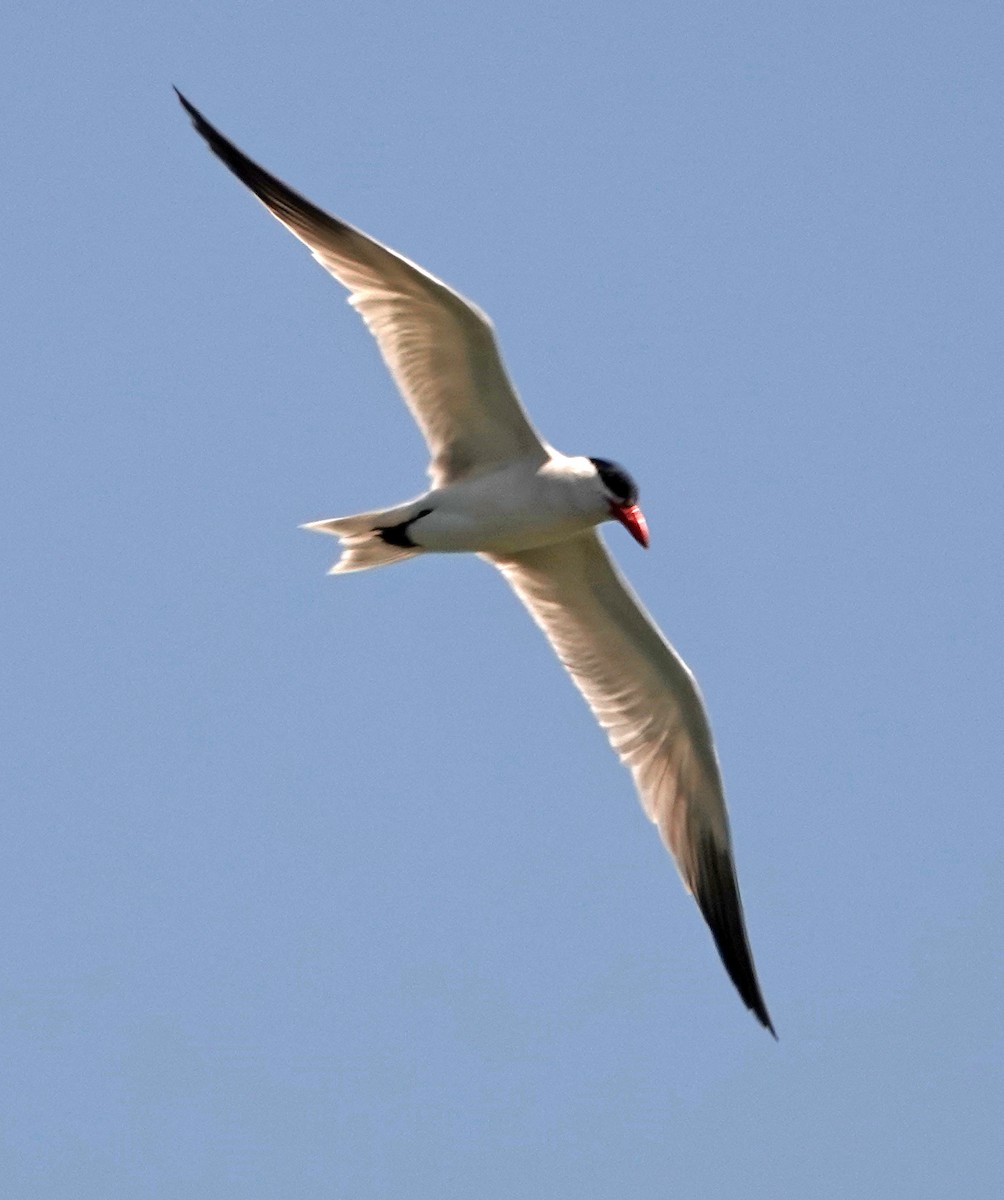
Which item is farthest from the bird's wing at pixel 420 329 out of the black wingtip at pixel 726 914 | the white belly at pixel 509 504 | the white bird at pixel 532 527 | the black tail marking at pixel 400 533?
the black wingtip at pixel 726 914

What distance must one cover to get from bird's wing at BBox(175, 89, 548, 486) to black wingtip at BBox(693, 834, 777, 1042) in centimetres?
264

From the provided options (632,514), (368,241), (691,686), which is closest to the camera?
(368,241)

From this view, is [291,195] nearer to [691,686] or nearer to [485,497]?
[485,497]

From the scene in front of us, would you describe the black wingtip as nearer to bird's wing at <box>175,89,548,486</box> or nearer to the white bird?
the white bird

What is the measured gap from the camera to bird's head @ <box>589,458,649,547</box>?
11.2 m

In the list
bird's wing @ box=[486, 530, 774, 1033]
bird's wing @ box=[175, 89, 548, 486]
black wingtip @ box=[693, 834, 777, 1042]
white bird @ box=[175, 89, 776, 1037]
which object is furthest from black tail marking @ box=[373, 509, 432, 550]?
black wingtip @ box=[693, 834, 777, 1042]

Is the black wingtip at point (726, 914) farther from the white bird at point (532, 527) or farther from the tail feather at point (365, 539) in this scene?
the tail feather at point (365, 539)

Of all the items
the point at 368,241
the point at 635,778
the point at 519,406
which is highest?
the point at 368,241

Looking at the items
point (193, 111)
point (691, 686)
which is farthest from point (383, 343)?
point (691, 686)

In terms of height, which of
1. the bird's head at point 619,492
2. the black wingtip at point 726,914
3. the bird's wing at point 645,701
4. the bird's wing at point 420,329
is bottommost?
the black wingtip at point 726,914

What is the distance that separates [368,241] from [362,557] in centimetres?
174

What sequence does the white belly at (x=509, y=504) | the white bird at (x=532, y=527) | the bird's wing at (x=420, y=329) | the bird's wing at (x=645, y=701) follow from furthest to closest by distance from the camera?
the bird's wing at (x=645, y=701), the white belly at (x=509, y=504), the white bird at (x=532, y=527), the bird's wing at (x=420, y=329)

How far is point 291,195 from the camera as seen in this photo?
35.5ft

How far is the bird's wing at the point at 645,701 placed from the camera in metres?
12.2
